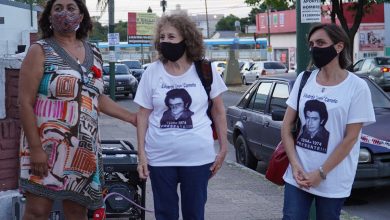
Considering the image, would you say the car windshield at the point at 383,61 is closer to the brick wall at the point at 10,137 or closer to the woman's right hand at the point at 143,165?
the brick wall at the point at 10,137

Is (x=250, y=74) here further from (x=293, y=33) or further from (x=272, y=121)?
(x=272, y=121)

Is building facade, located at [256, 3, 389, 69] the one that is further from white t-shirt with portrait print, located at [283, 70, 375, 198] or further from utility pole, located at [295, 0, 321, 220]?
white t-shirt with portrait print, located at [283, 70, 375, 198]

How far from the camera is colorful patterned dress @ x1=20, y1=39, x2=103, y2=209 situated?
3.93m

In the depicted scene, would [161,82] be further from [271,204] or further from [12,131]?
[271,204]

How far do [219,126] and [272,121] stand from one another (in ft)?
16.0

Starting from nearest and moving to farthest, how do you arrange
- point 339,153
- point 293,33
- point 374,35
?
1. point 339,153
2. point 374,35
3. point 293,33

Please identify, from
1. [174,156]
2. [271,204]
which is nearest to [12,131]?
[174,156]

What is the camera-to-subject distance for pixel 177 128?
13.8 feet

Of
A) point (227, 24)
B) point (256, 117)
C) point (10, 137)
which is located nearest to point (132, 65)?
point (256, 117)

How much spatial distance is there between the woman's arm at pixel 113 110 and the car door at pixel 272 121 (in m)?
4.68

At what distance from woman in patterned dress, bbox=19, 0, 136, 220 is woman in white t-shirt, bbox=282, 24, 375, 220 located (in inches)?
51.8

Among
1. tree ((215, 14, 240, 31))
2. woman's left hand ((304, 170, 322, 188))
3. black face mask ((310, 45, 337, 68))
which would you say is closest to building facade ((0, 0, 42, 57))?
black face mask ((310, 45, 337, 68))

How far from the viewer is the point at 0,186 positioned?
5156 millimetres

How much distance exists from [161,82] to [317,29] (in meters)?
1.12
